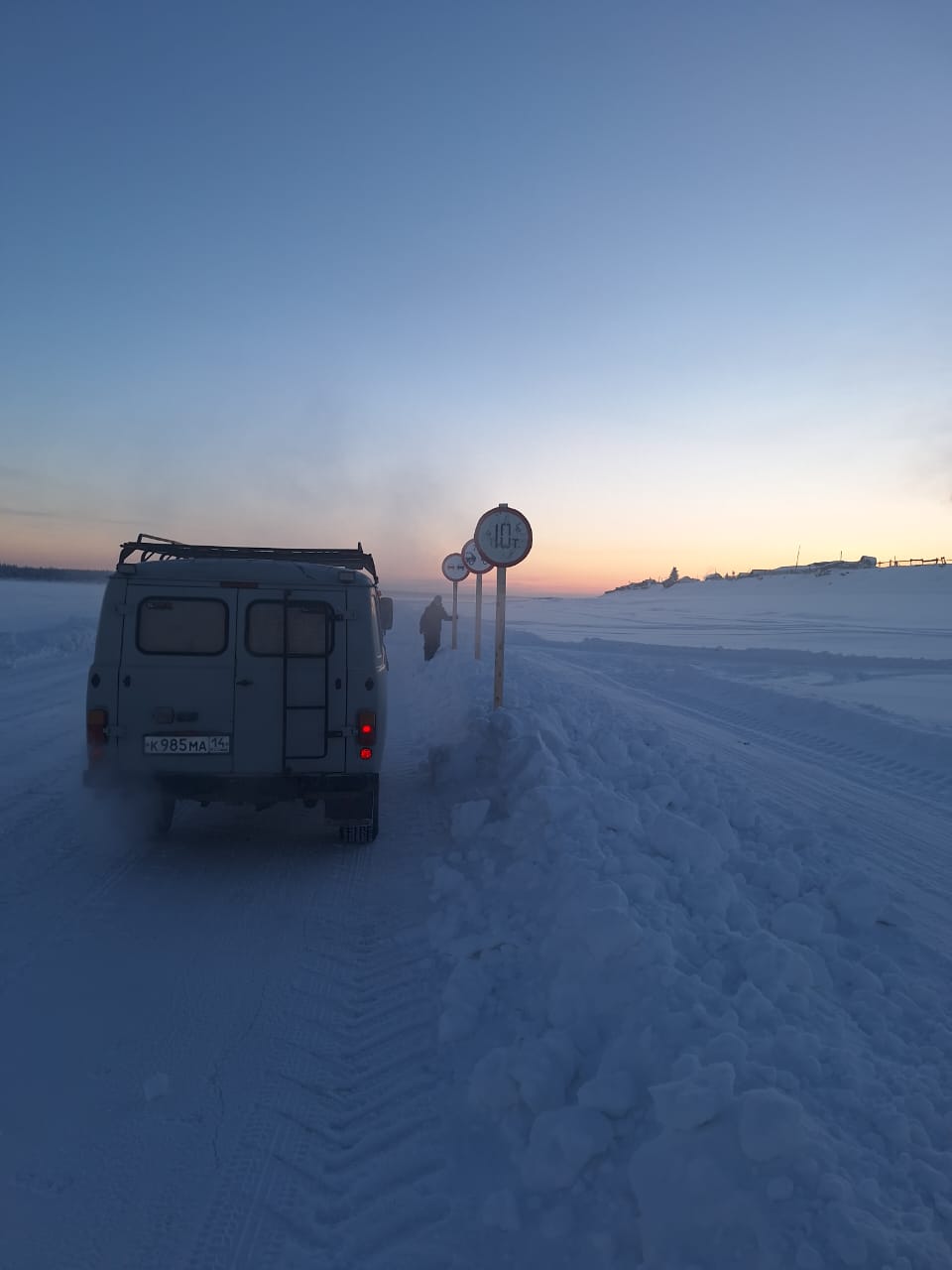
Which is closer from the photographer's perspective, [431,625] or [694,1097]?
[694,1097]

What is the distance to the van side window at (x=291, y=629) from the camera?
6.32m

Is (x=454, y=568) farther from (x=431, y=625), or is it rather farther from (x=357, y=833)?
(x=357, y=833)

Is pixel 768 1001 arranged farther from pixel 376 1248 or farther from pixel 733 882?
pixel 376 1248

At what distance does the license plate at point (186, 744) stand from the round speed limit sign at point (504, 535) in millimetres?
4257

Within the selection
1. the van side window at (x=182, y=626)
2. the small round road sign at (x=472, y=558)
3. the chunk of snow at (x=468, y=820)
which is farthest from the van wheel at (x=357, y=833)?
the small round road sign at (x=472, y=558)

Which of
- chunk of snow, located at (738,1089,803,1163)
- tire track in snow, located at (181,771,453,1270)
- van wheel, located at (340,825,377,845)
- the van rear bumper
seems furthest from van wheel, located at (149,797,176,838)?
chunk of snow, located at (738,1089,803,1163)

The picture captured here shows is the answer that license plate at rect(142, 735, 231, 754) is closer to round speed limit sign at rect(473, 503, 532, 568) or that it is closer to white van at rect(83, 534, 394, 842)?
white van at rect(83, 534, 394, 842)

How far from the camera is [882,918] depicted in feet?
15.8

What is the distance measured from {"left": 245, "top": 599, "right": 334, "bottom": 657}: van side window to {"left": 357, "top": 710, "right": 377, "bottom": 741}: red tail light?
59 cm

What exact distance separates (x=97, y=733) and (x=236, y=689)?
1.08m

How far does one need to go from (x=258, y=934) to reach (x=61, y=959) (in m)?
1.11

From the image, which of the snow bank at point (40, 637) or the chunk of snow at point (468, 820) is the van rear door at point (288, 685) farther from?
the snow bank at point (40, 637)

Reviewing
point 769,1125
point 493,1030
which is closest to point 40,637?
point 493,1030

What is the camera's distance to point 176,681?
6160 millimetres
